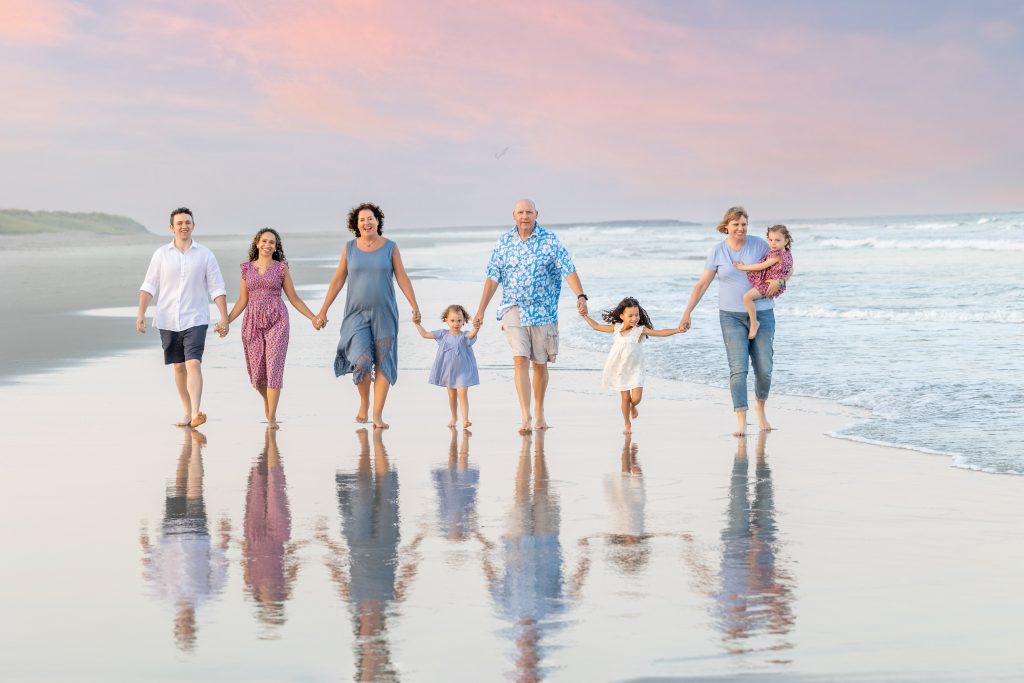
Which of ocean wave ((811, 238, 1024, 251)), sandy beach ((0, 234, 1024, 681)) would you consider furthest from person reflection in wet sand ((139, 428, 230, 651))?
ocean wave ((811, 238, 1024, 251))

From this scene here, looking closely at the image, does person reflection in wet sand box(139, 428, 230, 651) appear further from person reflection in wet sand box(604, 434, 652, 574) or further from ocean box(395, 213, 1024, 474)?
ocean box(395, 213, 1024, 474)

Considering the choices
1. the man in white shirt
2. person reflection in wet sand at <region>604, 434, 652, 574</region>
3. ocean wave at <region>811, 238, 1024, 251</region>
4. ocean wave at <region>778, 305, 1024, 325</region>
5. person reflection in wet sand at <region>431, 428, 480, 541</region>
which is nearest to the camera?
person reflection in wet sand at <region>604, 434, 652, 574</region>

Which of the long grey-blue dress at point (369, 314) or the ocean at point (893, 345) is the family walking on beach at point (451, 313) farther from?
the ocean at point (893, 345)

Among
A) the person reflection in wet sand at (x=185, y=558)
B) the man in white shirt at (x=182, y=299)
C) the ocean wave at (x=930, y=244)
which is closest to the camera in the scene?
the person reflection in wet sand at (x=185, y=558)

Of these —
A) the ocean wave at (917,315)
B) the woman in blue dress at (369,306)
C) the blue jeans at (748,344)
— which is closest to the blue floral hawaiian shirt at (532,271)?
the woman in blue dress at (369,306)

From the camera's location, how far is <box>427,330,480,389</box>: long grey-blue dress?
33.5 feet

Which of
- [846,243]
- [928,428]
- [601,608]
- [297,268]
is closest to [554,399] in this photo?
[928,428]

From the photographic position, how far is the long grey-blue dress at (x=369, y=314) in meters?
10.2

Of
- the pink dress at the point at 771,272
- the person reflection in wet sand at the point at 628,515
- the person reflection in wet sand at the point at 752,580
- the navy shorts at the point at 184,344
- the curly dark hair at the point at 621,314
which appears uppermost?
the pink dress at the point at 771,272

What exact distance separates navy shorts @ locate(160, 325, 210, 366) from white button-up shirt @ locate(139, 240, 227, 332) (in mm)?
52

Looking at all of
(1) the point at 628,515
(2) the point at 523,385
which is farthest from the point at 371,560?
(2) the point at 523,385

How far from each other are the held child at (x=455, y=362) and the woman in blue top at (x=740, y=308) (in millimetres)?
1766

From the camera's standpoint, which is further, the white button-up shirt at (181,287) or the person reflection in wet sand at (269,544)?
the white button-up shirt at (181,287)

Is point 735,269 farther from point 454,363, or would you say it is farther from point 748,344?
point 454,363
